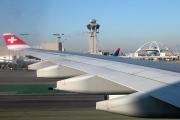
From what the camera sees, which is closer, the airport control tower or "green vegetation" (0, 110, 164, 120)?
"green vegetation" (0, 110, 164, 120)

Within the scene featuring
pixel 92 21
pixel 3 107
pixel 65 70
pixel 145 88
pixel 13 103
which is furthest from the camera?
pixel 92 21

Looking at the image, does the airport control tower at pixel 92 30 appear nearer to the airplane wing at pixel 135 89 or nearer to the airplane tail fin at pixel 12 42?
the airplane tail fin at pixel 12 42

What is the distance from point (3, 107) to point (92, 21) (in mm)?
100622

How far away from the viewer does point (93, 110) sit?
464 inches

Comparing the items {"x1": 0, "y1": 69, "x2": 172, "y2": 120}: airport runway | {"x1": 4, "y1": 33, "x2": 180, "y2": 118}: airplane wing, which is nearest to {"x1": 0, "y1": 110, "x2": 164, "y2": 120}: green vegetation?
{"x1": 0, "y1": 69, "x2": 172, "y2": 120}: airport runway

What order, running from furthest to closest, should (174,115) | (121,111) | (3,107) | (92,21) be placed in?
(92,21)
(3,107)
(121,111)
(174,115)

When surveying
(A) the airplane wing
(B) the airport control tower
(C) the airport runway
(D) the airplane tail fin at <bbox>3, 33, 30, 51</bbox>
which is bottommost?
(C) the airport runway

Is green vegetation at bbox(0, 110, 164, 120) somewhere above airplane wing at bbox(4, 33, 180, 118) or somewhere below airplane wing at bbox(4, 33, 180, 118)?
below

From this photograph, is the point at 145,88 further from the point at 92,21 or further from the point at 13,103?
the point at 92,21

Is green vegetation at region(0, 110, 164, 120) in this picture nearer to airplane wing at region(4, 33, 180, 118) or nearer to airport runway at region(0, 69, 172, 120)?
airport runway at region(0, 69, 172, 120)

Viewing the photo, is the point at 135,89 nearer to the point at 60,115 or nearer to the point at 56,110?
the point at 60,115

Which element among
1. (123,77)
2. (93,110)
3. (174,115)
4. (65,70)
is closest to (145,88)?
(174,115)

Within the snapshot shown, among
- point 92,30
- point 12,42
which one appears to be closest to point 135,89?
point 12,42

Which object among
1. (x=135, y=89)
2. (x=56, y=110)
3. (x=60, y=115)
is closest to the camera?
(x=135, y=89)
